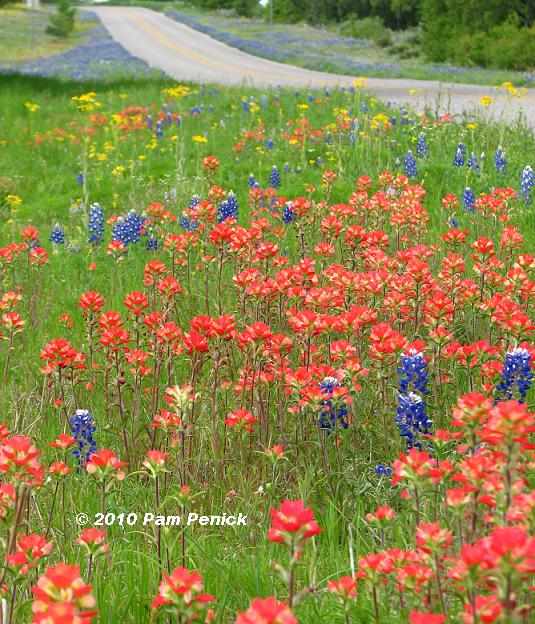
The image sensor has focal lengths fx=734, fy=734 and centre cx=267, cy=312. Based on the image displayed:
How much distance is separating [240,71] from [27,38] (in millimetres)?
20999

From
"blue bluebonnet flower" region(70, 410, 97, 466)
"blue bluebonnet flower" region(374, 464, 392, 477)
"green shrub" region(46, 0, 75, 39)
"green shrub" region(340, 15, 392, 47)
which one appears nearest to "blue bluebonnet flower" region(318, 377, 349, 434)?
"blue bluebonnet flower" region(374, 464, 392, 477)

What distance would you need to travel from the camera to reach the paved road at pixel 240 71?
13971mm

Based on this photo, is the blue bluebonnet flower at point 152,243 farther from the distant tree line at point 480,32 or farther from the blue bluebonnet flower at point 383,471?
the distant tree line at point 480,32

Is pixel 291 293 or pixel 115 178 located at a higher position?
pixel 291 293

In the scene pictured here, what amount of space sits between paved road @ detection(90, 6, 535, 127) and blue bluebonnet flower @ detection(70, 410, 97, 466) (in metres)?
8.00

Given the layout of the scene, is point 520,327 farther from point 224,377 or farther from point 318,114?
point 318,114

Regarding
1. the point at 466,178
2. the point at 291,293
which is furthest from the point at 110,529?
the point at 466,178

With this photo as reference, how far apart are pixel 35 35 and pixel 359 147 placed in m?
39.1

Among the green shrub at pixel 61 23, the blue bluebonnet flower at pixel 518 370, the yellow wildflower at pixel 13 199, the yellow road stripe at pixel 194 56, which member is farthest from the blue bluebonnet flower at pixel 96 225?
the green shrub at pixel 61 23

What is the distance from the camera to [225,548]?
2602 mm

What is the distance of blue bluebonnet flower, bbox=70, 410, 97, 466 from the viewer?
10.3 ft

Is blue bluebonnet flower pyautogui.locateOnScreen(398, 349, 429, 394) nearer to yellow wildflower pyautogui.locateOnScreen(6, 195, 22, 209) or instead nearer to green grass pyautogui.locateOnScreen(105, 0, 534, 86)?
yellow wildflower pyautogui.locateOnScreen(6, 195, 22, 209)

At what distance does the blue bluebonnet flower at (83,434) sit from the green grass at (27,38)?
1145 inches

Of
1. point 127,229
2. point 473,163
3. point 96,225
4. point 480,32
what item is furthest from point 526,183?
point 480,32
